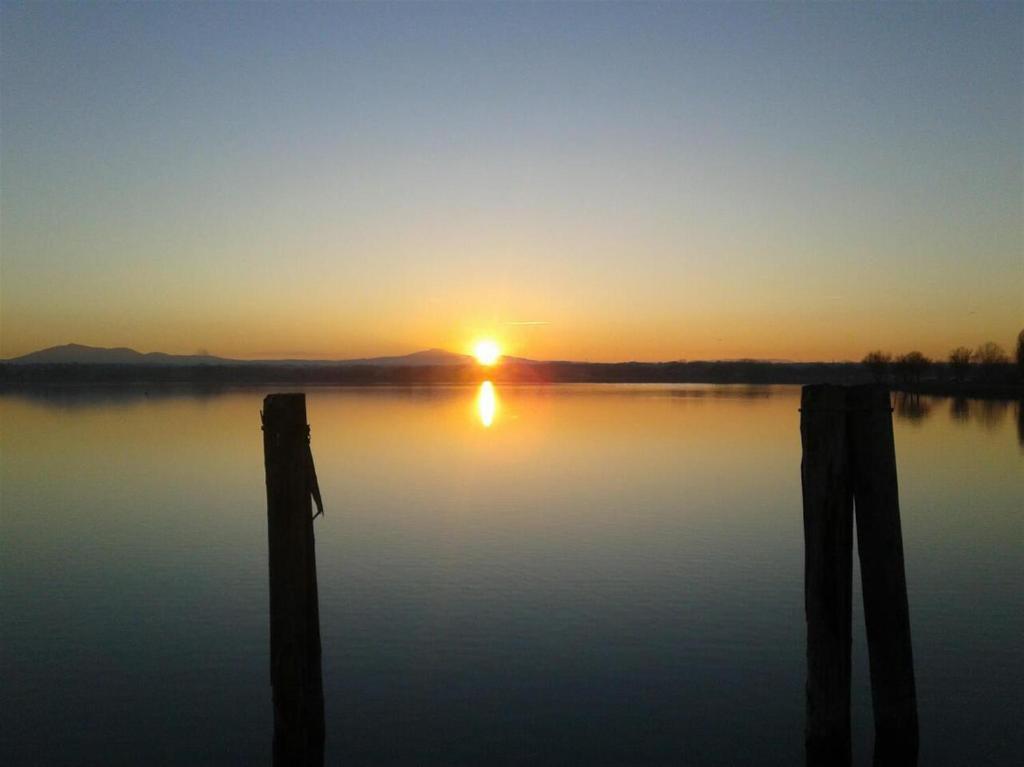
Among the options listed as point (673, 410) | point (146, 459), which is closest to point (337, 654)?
point (146, 459)

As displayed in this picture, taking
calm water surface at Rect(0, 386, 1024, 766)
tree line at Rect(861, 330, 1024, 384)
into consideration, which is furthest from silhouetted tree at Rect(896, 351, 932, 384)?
calm water surface at Rect(0, 386, 1024, 766)

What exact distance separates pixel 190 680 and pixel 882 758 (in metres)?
5.98

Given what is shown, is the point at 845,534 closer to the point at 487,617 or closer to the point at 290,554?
the point at 290,554

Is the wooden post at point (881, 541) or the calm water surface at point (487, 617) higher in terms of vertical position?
the wooden post at point (881, 541)

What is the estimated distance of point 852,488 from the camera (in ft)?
19.4

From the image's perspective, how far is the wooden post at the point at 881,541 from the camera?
5.83 metres

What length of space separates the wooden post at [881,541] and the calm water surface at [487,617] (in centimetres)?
105

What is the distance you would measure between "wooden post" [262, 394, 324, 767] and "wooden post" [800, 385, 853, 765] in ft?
11.0

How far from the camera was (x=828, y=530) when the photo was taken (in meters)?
5.85

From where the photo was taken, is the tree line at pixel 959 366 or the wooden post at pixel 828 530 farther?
the tree line at pixel 959 366

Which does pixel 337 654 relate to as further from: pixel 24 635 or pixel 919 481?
pixel 919 481

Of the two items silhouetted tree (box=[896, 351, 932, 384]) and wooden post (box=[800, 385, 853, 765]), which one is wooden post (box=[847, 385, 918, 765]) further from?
silhouetted tree (box=[896, 351, 932, 384])

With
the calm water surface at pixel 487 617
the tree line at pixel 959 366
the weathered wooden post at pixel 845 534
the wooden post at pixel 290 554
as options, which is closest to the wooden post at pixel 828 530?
the weathered wooden post at pixel 845 534

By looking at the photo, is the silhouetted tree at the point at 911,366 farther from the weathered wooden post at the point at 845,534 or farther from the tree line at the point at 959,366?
the weathered wooden post at the point at 845,534
